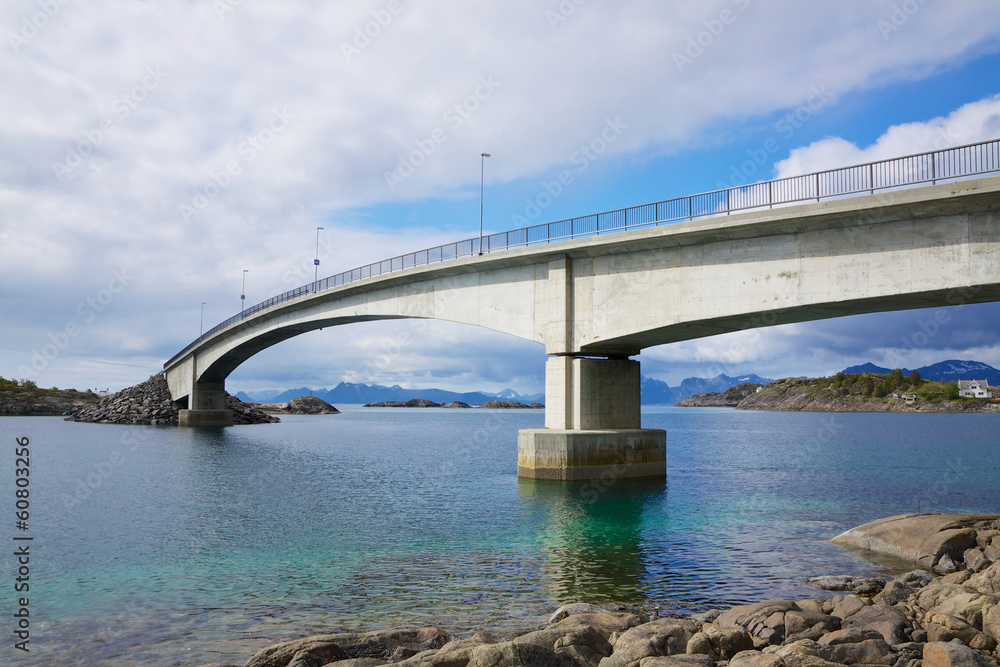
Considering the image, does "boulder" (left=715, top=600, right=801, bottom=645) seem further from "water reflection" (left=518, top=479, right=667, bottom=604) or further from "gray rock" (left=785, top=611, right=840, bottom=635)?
"water reflection" (left=518, top=479, right=667, bottom=604)

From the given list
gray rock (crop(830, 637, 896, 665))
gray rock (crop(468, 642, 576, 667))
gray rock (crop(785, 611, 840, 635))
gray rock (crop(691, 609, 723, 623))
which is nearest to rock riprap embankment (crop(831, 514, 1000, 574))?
gray rock (crop(785, 611, 840, 635))

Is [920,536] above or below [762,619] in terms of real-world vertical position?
above

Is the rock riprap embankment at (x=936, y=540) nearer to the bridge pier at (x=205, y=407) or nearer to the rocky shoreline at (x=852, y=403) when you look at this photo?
the bridge pier at (x=205, y=407)

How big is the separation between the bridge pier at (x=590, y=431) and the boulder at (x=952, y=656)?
18132mm

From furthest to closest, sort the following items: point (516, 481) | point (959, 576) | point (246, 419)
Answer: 1. point (246, 419)
2. point (516, 481)
3. point (959, 576)

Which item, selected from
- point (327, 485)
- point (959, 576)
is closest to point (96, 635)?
point (959, 576)

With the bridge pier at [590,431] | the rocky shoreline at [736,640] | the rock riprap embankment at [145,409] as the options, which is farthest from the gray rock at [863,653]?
the rock riprap embankment at [145,409]

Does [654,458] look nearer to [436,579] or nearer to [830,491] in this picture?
[830,491]

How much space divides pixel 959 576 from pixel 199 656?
475 inches

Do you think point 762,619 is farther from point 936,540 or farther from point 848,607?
point 936,540

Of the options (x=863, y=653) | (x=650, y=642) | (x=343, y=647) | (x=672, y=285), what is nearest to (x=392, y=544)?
(x=343, y=647)

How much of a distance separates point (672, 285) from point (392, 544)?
14.3 meters

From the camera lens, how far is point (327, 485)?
2833 centimetres

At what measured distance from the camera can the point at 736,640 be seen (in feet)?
28.0
